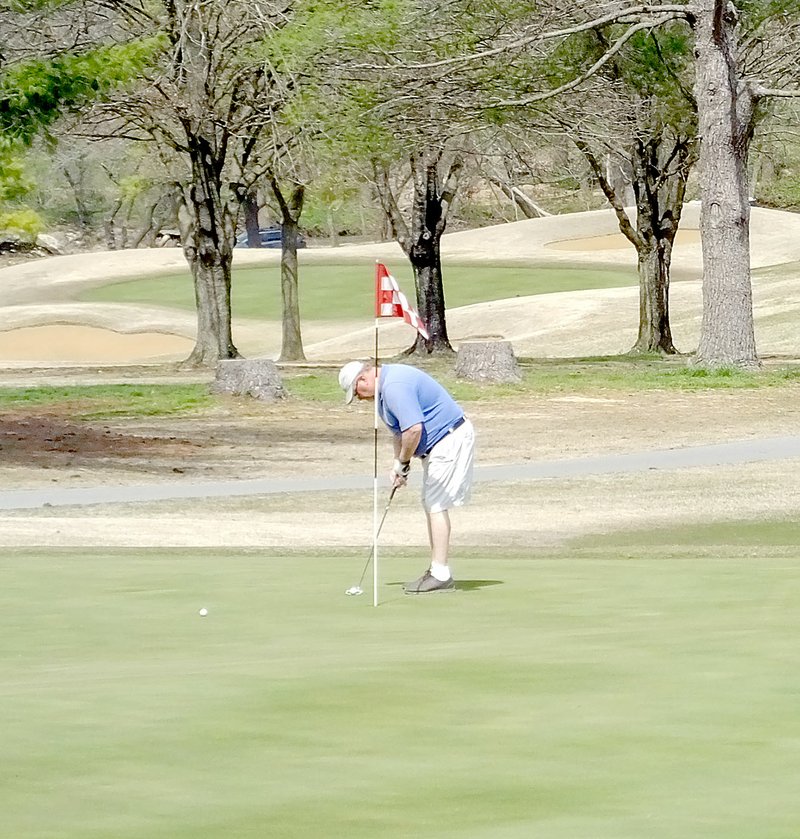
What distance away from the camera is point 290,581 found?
11914 mm

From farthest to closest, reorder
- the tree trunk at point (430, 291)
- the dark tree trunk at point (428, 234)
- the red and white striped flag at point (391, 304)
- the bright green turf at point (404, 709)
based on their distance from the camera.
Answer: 1. the tree trunk at point (430, 291)
2. the dark tree trunk at point (428, 234)
3. the red and white striped flag at point (391, 304)
4. the bright green turf at point (404, 709)

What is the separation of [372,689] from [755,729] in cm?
171

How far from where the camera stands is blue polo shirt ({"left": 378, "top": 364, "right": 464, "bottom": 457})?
1130 centimetres

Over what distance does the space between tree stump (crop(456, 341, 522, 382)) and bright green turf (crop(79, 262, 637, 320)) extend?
37311 millimetres

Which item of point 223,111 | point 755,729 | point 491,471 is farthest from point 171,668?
point 223,111

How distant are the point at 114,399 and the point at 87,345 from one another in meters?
32.1

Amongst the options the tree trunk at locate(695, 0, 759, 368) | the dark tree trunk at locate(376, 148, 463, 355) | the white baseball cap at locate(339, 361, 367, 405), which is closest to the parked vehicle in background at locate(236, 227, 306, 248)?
the dark tree trunk at locate(376, 148, 463, 355)

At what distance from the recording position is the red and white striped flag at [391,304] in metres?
12.1

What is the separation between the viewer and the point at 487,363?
35562mm

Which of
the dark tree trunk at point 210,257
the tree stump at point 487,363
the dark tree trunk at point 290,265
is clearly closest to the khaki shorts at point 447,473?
the tree stump at point 487,363

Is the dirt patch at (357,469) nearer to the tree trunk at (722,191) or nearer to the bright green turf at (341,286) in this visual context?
the tree trunk at (722,191)

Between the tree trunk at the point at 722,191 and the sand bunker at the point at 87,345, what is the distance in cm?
2880

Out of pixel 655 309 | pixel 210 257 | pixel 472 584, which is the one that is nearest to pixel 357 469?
pixel 472 584

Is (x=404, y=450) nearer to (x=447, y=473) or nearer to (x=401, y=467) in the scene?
(x=401, y=467)
